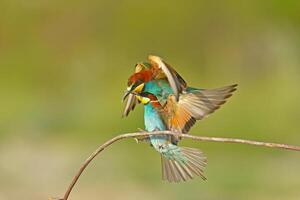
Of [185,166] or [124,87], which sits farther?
[124,87]

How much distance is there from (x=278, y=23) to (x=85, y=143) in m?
1.11

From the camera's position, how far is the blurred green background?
3234 millimetres

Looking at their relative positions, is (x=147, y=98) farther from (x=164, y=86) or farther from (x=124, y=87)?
(x=124, y=87)

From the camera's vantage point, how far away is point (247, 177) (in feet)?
10.7

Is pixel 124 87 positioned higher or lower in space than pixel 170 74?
lower

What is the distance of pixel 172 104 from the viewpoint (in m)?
1.09

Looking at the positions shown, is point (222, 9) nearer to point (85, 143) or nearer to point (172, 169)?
point (85, 143)

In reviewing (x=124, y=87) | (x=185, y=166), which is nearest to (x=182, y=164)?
(x=185, y=166)

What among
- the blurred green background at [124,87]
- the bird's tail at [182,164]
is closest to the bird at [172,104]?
the bird's tail at [182,164]

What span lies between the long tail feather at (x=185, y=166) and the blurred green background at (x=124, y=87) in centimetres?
200

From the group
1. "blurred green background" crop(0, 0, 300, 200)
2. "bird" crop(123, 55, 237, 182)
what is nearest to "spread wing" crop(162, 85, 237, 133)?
A: "bird" crop(123, 55, 237, 182)

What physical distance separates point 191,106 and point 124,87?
8.63 ft

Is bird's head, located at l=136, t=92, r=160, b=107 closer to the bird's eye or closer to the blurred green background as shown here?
the bird's eye

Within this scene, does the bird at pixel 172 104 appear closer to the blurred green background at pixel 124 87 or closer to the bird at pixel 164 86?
the bird at pixel 164 86
